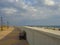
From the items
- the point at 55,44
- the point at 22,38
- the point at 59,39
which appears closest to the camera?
the point at 59,39

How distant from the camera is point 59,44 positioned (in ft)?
17.1

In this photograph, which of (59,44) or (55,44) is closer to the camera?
(59,44)

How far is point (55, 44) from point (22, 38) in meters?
24.9

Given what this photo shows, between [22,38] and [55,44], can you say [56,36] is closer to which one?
[55,44]

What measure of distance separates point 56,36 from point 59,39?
0.27 meters

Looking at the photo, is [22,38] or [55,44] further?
[22,38]

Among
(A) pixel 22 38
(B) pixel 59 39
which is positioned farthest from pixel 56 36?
(A) pixel 22 38

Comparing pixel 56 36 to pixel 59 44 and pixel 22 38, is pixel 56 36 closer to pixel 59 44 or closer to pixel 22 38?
pixel 59 44

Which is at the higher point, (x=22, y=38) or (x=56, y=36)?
(x=56, y=36)

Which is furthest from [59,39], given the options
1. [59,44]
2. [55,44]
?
[55,44]

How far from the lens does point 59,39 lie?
507cm

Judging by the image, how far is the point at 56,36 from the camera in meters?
5.32

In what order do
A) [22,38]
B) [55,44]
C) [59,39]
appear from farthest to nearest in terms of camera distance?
[22,38], [55,44], [59,39]

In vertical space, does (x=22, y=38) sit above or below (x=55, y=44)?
below
